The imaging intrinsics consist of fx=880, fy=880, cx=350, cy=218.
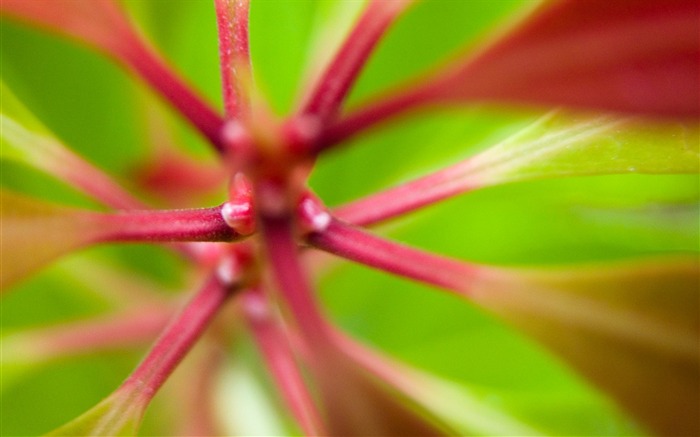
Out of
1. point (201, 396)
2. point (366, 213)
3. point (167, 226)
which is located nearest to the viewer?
point (167, 226)

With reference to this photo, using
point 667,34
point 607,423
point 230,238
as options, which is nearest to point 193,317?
point 230,238

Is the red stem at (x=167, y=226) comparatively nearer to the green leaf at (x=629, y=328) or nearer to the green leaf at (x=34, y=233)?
the green leaf at (x=34, y=233)

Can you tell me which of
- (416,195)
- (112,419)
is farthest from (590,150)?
(112,419)

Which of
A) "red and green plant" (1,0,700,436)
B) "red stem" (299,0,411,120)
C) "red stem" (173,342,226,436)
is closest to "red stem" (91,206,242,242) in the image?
"red and green plant" (1,0,700,436)

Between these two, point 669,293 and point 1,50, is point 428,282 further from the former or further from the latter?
point 1,50

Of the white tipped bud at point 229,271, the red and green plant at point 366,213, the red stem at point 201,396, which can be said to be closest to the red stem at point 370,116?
the red and green plant at point 366,213

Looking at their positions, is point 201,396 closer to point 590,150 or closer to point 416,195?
point 416,195

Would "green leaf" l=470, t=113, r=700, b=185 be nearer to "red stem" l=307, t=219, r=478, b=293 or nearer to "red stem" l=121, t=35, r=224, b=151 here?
"red stem" l=307, t=219, r=478, b=293
